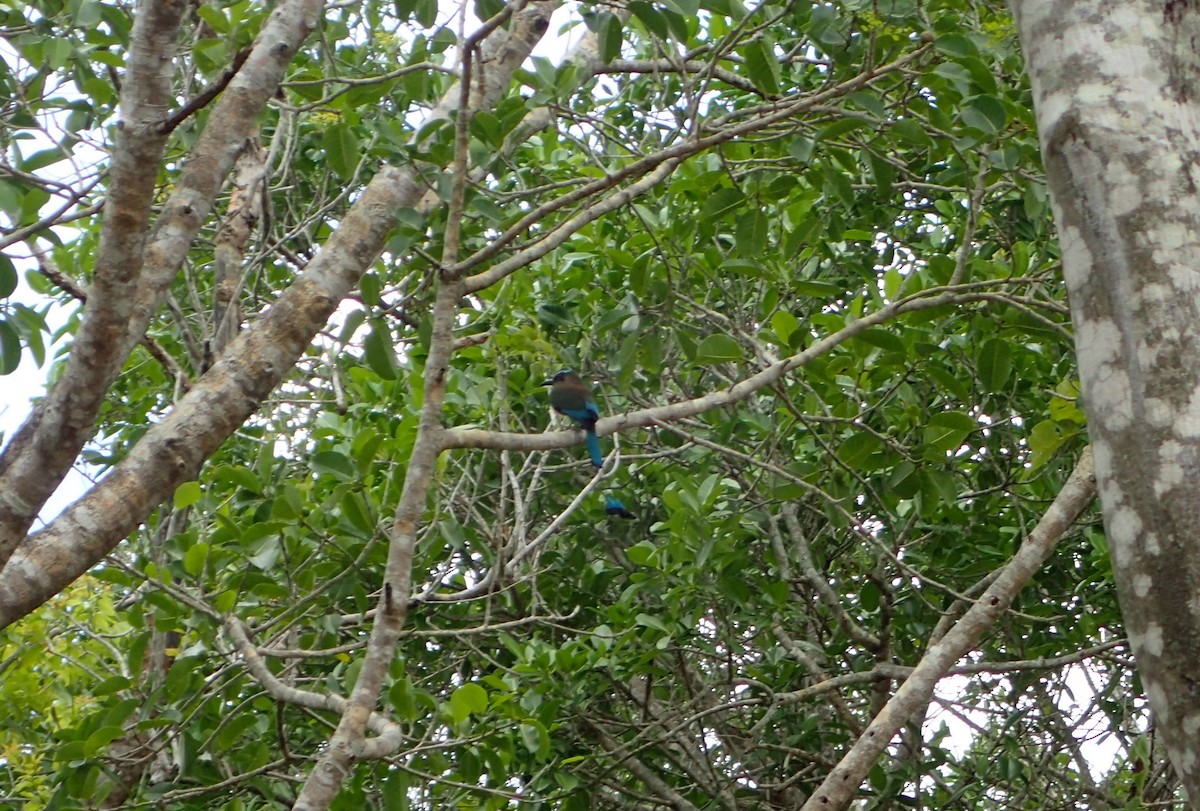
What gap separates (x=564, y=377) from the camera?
4.89m

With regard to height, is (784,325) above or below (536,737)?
above

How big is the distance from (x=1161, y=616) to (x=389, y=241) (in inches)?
95.4

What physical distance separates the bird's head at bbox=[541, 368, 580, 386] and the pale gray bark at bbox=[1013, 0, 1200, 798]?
325 cm

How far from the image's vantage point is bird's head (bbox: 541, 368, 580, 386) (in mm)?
4801

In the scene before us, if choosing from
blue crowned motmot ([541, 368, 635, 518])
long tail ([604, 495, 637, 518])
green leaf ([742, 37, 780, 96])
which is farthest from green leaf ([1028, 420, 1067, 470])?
long tail ([604, 495, 637, 518])

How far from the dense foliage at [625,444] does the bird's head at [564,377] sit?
8 cm

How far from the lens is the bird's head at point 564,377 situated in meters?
4.80

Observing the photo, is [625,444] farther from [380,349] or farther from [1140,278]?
[1140,278]

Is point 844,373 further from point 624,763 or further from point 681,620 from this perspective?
point 624,763

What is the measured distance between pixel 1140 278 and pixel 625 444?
175 inches

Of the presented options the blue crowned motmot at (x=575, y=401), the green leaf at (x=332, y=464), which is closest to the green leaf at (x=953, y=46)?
the blue crowned motmot at (x=575, y=401)

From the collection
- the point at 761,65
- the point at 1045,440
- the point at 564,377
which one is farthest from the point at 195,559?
the point at 1045,440

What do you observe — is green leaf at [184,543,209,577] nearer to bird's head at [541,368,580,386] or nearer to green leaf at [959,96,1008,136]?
bird's head at [541,368,580,386]

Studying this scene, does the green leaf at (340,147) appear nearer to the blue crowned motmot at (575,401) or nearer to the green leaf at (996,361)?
the blue crowned motmot at (575,401)
